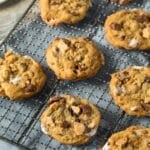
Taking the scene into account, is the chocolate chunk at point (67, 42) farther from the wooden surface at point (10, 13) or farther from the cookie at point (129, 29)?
the wooden surface at point (10, 13)

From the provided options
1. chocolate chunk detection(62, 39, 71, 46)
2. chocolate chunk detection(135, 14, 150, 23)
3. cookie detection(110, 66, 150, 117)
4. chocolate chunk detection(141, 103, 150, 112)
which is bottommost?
chocolate chunk detection(141, 103, 150, 112)

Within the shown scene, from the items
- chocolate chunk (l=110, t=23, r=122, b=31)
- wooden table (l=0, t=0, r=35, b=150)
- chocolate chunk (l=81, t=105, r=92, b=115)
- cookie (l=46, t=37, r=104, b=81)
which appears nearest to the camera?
chocolate chunk (l=81, t=105, r=92, b=115)

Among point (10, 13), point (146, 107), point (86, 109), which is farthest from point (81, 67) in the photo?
point (10, 13)

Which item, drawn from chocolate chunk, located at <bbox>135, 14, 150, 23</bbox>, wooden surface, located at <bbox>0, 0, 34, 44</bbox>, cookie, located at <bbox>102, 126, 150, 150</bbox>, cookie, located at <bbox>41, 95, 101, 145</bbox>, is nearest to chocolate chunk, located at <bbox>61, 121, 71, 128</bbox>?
cookie, located at <bbox>41, 95, 101, 145</bbox>

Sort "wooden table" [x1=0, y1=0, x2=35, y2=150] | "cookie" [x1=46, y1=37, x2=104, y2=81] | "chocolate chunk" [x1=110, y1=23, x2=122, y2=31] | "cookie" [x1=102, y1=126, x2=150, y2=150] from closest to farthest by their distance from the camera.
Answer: "cookie" [x1=102, y1=126, x2=150, y2=150] < "cookie" [x1=46, y1=37, x2=104, y2=81] < "chocolate chunk" [x1=110, y1=23, x2=122, y2=31] < "wooden table" [x1=0, y1=0, x2=35, y2=150]

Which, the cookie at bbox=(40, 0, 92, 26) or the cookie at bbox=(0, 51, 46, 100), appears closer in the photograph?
the cookie at bbox=(0, 51, 46, 100)

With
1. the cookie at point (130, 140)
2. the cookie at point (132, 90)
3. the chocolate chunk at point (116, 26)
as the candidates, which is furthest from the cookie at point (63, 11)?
the cookie at point (130, 140)

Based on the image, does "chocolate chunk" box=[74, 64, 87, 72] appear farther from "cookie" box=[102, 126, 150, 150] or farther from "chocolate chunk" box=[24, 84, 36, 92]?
"cookie" box=[102, 126, 150, 150]

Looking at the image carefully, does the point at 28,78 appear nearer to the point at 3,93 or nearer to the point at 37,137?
the point at 3,93

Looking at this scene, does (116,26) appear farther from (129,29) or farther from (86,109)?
(86,109)
